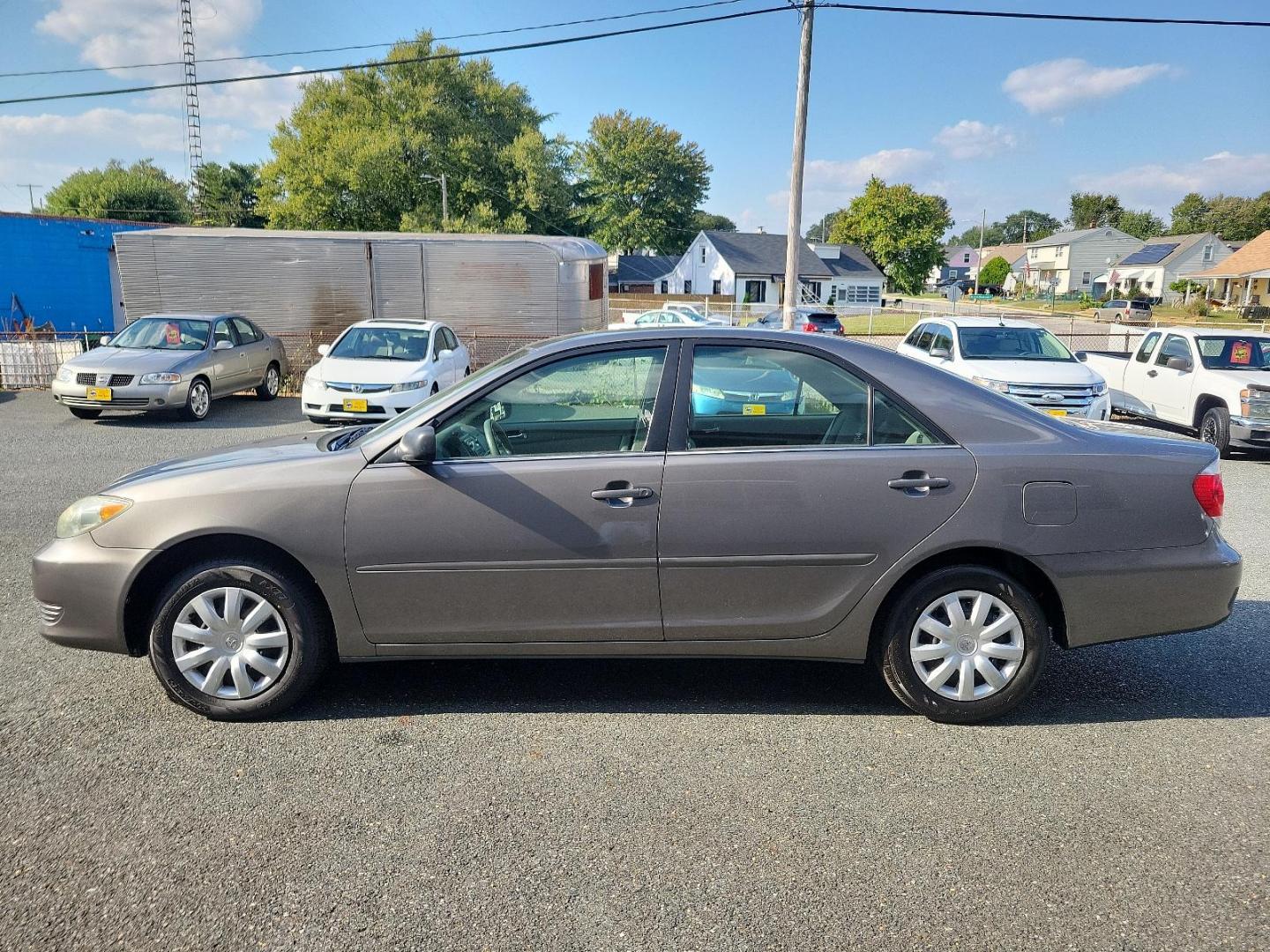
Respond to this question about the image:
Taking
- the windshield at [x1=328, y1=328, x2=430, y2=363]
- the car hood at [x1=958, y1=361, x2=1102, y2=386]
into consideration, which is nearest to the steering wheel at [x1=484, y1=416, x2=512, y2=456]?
the car hood at [x1=958, y1=361, x2=1102, y2=386]

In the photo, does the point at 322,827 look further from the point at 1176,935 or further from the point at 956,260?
the point at 956,260

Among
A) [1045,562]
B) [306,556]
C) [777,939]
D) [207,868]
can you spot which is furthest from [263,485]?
[1045,562]

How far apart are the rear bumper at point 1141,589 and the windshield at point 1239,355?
9167 mm

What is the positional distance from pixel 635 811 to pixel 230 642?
1.85 m

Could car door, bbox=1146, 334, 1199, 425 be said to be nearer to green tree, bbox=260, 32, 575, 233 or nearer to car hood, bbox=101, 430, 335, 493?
car hood, bbox=101, 430, 335, 493

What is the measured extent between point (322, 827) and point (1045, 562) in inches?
116

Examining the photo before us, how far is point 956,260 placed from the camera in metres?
133

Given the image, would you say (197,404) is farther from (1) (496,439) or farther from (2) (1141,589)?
(2) (1141,589)

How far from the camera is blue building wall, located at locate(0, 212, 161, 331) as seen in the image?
1039 inches

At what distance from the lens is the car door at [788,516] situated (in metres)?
3.62

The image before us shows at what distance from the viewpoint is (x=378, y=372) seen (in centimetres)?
1207

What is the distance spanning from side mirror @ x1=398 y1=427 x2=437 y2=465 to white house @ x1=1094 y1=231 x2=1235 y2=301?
269 ft

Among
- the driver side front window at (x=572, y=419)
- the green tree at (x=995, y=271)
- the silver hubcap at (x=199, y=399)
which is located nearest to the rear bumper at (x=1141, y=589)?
the driver side front window at (x=572, y=419)

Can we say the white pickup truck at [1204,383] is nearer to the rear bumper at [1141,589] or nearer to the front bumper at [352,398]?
the rear bumper at [1141,589]
